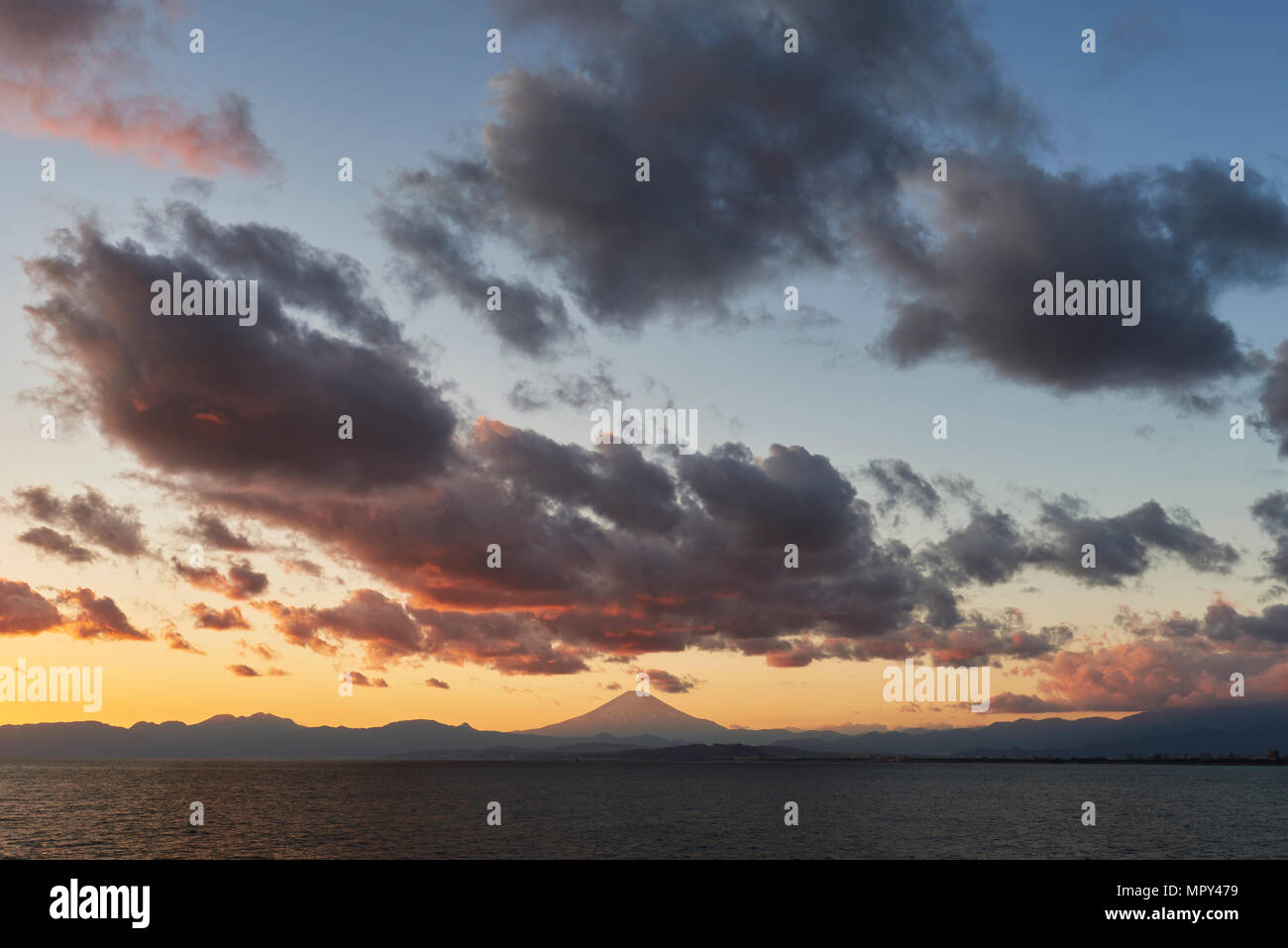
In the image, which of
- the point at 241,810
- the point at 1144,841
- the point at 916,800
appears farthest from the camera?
the point at 916,800

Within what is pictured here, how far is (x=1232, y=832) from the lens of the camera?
122 metres

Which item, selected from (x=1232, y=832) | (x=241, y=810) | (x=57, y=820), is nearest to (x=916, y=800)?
(x=1232, y=832)
